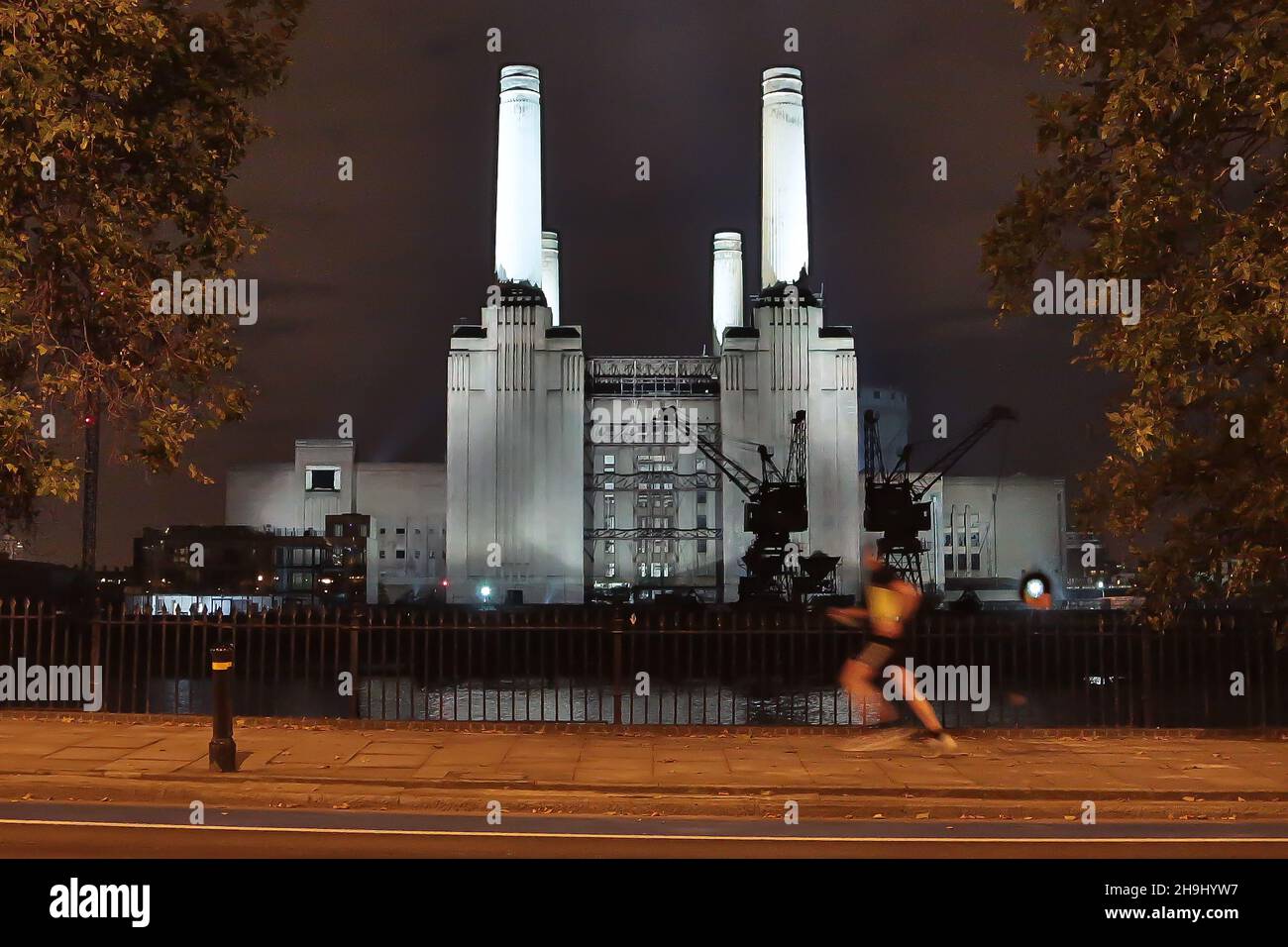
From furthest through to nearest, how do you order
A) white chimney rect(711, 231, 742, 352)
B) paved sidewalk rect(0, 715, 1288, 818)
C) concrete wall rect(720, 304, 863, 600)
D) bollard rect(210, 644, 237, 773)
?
white chimney rect(711, 231, 742, 352)
concrete wall rect(720, 304, 863, 600)
bollard rect(210, 644, 237, 773)
paved sidewalk rect(0, 715, 1288, 818)

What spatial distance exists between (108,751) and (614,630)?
6.17 metres

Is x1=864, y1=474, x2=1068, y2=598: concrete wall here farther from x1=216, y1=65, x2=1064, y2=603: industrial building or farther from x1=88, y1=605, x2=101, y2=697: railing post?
x1=88, y1=605, x2=101, y2=697: railing post

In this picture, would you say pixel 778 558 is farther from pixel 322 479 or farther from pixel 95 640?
pixel 95 640

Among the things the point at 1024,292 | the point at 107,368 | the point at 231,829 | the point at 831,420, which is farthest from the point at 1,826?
the point at 831,420

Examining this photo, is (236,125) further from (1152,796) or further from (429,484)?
(429,484)

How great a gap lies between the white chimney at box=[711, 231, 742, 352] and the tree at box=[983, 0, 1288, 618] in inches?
4228

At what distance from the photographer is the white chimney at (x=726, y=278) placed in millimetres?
123500

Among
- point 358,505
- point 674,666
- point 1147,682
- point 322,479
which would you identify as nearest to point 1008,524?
point 358,505

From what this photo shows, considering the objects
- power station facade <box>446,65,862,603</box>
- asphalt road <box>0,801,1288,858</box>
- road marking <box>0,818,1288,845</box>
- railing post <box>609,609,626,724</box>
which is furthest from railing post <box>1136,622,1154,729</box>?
power station facade <box>446,65,862,603</box>

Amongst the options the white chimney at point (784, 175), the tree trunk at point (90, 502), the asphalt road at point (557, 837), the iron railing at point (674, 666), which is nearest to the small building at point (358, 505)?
the white chimney at point (784, 175)

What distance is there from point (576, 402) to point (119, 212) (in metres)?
88.1

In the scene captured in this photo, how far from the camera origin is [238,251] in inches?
637

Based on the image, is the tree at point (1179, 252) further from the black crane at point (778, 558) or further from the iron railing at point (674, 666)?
the black crane at point (778, 558)

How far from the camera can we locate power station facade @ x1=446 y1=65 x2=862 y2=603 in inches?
3868
